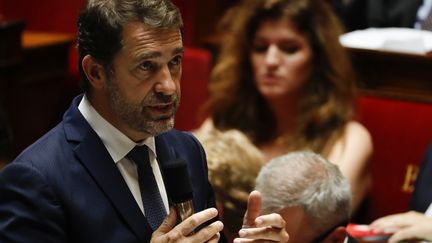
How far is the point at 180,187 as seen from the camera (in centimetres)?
135

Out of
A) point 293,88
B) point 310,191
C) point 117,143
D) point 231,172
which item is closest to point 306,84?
point 293,88

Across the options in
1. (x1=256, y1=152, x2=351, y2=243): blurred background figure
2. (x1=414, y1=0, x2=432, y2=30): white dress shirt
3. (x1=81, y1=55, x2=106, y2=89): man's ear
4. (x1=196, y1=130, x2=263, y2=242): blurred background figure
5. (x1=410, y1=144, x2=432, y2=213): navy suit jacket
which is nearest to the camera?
(x1=81, y1=55, x2=106, y2=89): man's ear

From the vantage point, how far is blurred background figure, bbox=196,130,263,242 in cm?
206

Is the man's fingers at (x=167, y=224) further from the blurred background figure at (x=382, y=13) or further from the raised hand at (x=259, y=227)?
the blurred background figure at (x=382, y=13)

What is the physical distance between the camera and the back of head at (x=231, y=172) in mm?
2064

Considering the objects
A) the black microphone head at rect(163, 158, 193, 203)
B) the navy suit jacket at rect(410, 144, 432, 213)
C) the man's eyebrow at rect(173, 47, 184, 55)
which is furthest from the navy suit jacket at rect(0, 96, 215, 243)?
the navy suit jacket at rect(410, 144, 432, 213)

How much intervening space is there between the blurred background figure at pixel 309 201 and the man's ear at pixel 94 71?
0.59 m

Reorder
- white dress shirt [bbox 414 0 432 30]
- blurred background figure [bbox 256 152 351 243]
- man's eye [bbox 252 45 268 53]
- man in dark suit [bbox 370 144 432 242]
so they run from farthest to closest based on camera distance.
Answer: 1. white dress shirt [bbox 414 0 432 30]
2. man's eye [bbox 252 45 268 53]
3. man in dark suit [bbox 370 144 432 242]
4. blurred background figure [bbox 256 152 351 243]

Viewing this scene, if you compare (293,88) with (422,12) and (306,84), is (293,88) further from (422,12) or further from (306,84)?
(422,12)

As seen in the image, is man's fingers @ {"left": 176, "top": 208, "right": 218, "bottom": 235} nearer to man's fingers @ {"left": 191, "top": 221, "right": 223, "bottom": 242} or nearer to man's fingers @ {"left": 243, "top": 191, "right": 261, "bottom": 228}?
man's fingers @ {"left": 191, "top": 221, "right": 223, "bottom": 242}

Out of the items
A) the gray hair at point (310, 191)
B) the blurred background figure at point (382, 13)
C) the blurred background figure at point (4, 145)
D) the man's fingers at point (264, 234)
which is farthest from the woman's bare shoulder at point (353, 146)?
the man's fingers at point (264, 234)

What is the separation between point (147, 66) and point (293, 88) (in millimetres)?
1555

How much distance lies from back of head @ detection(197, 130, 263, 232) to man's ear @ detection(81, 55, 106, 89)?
2.24 feet

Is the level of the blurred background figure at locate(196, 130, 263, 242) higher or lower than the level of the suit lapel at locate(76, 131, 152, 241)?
lower
